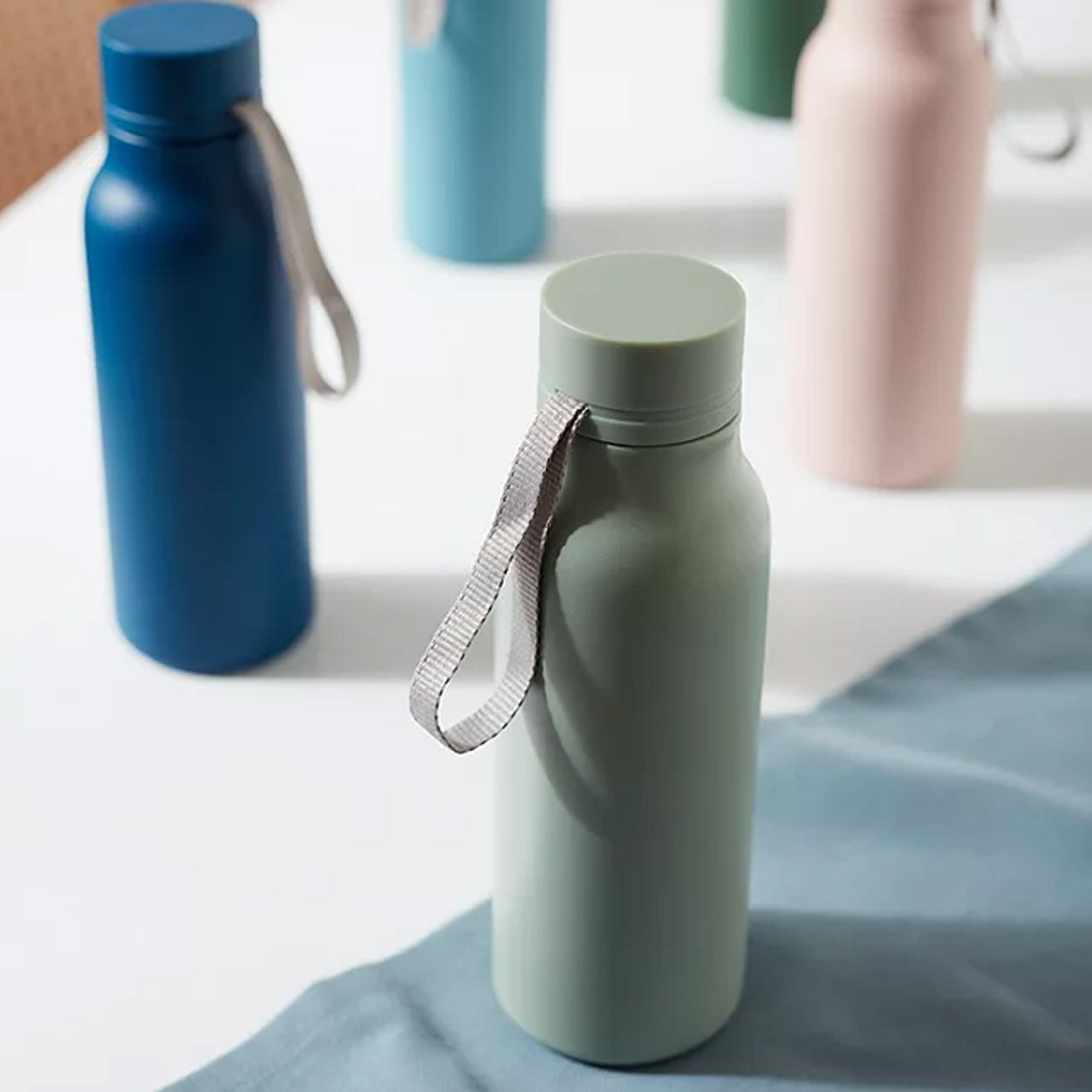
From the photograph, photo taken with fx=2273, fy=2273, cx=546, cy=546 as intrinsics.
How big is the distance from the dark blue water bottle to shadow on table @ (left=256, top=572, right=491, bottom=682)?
0.05 ft

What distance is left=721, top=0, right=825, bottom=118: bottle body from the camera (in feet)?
4.06

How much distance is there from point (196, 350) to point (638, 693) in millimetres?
258

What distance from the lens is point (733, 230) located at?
1.21 metres

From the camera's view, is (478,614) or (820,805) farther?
(820,805)

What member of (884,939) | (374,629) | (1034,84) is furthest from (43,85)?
(884,939)

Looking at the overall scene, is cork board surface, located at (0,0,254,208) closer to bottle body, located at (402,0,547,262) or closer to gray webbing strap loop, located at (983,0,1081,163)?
bottle body, located at (402,0,547,262)

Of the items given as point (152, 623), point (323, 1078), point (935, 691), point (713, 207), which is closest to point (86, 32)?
point (713, 207)

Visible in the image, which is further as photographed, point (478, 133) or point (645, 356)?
point (478, 133)

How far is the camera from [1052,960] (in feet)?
2.47

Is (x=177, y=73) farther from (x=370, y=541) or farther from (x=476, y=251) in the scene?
(x=476, y=251)

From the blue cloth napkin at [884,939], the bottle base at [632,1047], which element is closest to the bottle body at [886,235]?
the blue cloth napkin at [884,939]

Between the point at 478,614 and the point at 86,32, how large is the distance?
1160 mm

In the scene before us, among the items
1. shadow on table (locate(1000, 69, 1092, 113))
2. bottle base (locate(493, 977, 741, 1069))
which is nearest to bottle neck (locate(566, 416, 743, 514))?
bottle base (locate(493, 977, 741, 1069))

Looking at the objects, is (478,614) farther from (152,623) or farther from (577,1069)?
(152,623)
